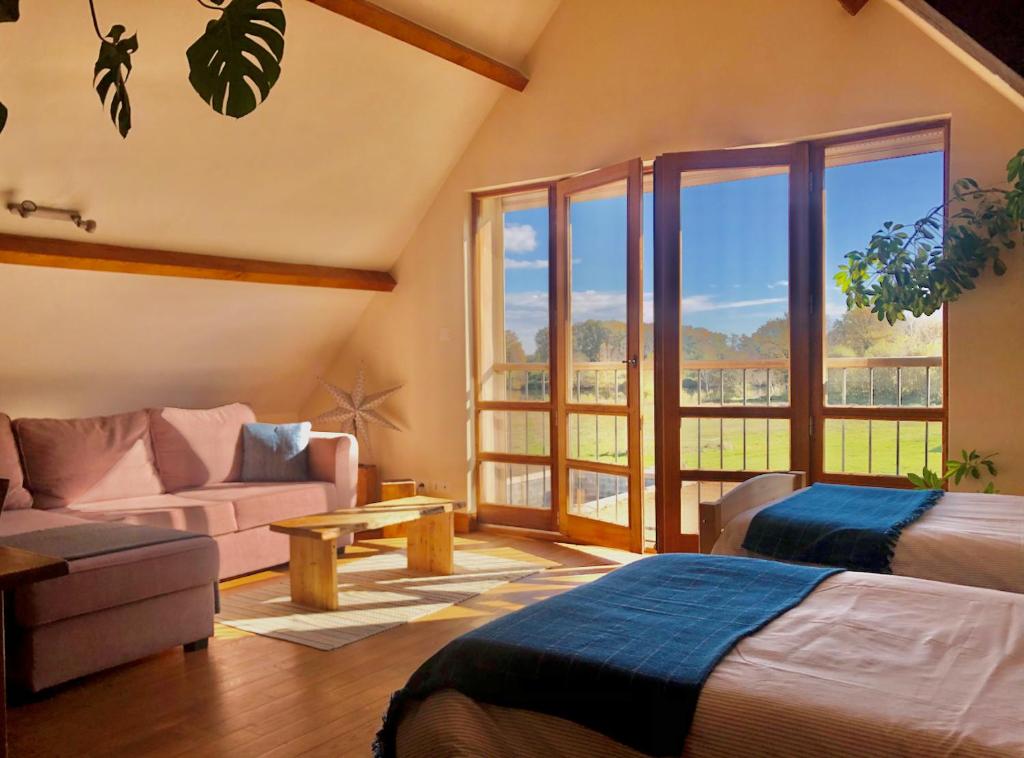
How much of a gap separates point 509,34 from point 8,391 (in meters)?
3.55

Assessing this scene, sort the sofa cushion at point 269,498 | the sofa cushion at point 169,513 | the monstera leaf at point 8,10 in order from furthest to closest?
the sofa cushion at point 269,498
the sofa cushion at point 169,513
the monstera leaf at point 8,10

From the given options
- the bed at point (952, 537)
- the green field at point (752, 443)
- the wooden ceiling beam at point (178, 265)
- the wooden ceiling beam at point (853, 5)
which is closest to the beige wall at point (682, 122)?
the wooden ceiling beam at point (853, 5)

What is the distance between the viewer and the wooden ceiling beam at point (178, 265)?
12.9ft

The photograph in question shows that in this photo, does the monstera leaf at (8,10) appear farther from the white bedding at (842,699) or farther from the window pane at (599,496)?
the window pane at (599,496)

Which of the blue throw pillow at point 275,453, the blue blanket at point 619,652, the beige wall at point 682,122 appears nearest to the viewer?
the blue blanket at point 619,652

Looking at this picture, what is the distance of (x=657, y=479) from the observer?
465 centimetres

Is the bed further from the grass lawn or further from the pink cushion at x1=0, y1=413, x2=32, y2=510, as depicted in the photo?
the pink cushion at x1=0, y1=413, x2=32, y2=510

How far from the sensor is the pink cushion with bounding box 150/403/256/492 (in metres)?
4.74

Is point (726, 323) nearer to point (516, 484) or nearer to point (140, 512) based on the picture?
point (516, 484)

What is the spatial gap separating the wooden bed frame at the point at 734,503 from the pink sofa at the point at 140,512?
201 centimetres

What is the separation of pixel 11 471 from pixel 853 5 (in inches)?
183

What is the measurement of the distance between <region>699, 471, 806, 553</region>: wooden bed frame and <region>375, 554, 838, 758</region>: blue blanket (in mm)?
711

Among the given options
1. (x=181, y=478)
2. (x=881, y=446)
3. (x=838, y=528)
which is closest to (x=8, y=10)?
(x=838, y=528)

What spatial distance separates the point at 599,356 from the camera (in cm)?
501
